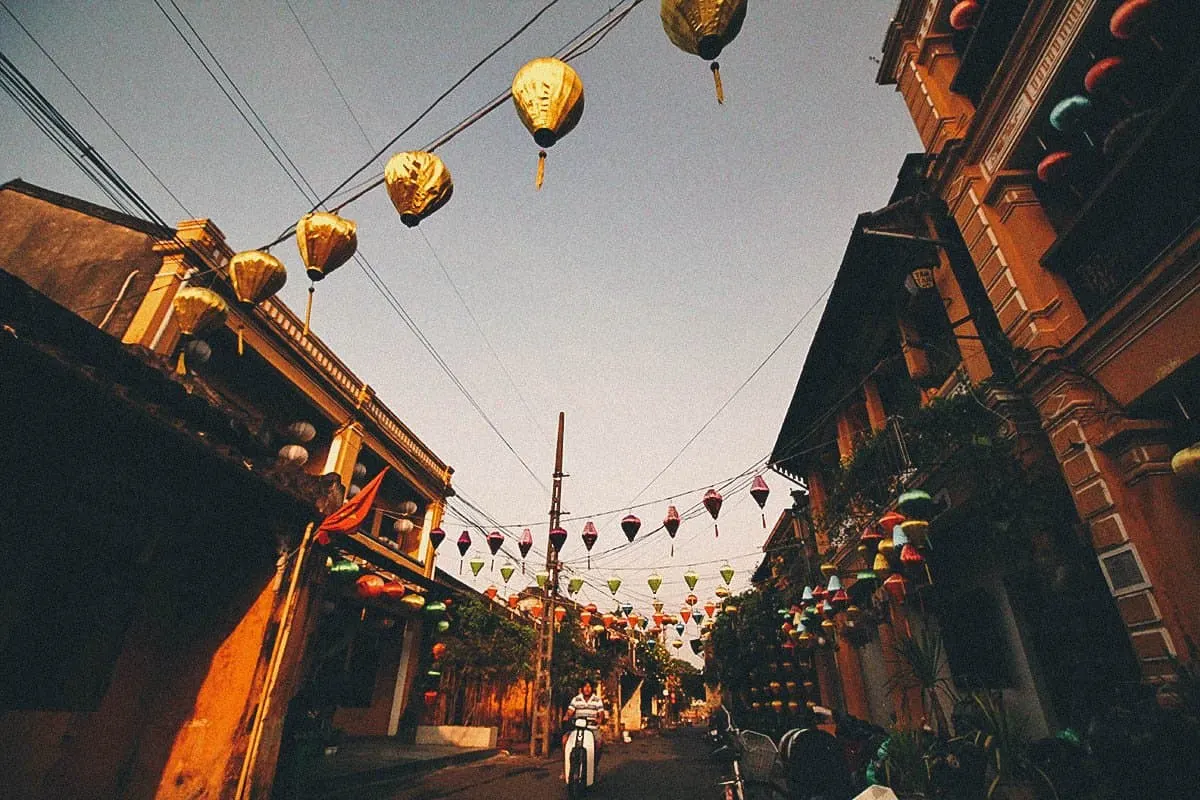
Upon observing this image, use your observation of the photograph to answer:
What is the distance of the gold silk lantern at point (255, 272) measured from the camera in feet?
17.8

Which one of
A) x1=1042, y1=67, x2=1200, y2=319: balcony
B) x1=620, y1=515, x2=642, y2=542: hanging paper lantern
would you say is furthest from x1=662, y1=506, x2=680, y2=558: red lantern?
x1=1042, y1=67, x2=1200, y2=319: balcony

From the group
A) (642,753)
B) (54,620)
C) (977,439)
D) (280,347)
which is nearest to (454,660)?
(642,753)

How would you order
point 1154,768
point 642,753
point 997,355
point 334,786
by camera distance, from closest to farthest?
point 1154,768
point 997,355
point 334,786
point 642,753

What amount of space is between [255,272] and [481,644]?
499 inches

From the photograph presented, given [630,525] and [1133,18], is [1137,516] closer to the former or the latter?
[1133,18]

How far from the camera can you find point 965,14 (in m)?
7.58

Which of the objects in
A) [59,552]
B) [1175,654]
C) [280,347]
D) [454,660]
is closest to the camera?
[1175,654]

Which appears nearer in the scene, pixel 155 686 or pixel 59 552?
pixel 59 552

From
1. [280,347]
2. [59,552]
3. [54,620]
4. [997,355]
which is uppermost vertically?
[280,347]

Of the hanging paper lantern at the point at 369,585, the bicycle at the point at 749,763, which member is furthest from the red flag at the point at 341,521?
the bicycle at the point at 749,763

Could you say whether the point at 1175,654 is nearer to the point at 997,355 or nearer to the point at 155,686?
the point at 997,355

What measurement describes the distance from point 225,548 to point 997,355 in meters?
10.1

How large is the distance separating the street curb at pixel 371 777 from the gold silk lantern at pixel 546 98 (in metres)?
8.80

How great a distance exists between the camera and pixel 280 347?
1148 centimetres
